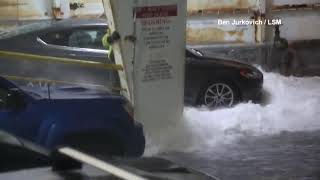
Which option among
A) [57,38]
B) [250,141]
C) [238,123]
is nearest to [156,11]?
[250,141]

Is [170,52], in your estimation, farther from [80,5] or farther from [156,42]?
[80,5]

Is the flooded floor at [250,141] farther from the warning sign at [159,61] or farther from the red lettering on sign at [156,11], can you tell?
the red lettering on sign at [156,11]

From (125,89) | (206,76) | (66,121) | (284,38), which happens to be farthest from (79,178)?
(284,38)

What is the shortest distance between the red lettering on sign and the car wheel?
9.02ft

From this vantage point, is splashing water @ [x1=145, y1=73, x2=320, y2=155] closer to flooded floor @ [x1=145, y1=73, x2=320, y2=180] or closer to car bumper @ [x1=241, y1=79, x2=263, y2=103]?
flooded floor @ [x1=145, y1=73, x2=320, y2=180]

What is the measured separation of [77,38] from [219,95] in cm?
257

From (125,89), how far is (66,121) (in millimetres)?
2787

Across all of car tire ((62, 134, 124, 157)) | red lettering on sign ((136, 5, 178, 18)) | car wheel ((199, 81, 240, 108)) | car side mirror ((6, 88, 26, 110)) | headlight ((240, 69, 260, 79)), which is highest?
red lettering on sign ((136, 5, 178, 18))

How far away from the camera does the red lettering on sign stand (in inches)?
362

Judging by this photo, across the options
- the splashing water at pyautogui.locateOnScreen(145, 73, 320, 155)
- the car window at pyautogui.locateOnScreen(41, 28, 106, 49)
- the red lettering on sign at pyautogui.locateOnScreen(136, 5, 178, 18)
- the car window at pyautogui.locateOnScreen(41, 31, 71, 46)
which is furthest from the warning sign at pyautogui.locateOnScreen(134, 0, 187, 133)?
the car window at pyautogui.locateOnScreen(41, 31, 71, 46)

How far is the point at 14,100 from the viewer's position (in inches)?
258

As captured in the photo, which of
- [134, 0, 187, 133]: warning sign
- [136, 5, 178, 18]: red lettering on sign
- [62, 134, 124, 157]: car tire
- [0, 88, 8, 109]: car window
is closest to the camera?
[0, 88, 8, 109]: car window

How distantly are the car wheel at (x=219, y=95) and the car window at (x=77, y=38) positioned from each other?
201 centimetres

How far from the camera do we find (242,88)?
12.2 m
